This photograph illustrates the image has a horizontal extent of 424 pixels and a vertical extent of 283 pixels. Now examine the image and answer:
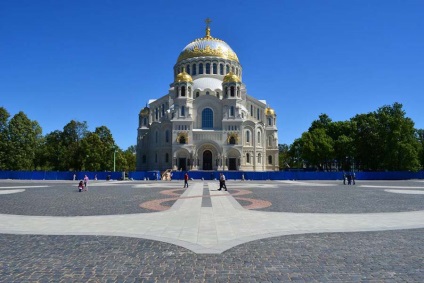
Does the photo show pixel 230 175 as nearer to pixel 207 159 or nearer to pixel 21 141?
pixel 207 159

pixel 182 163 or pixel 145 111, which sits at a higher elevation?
pixel 145 111

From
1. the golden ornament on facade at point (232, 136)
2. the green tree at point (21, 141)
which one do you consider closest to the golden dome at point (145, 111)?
the golden ornament on facade at point (232, 136)

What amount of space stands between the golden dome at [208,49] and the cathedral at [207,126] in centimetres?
24

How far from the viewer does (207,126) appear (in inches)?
2896

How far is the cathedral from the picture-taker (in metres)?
69.6

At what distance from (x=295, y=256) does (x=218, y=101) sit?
66.7 m

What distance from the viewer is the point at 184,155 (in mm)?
69312

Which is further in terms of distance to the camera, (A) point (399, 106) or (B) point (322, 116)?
(B) point (322, 116)

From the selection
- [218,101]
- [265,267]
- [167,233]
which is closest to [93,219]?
[167,233]

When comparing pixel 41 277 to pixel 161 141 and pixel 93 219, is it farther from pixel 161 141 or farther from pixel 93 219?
pixel 161 141

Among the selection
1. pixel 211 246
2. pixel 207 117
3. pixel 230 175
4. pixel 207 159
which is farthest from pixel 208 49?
pixel 211 246

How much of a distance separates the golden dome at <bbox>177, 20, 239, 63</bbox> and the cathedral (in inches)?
9.5

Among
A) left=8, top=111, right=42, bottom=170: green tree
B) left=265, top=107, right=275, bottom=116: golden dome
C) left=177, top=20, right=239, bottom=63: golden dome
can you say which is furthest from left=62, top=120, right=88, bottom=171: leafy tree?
left=265, top=107, right=275, bottom=116: golden dome

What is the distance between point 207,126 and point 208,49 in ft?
69.9
